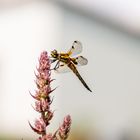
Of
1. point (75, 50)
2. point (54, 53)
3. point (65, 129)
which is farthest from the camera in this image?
point (75, 50)

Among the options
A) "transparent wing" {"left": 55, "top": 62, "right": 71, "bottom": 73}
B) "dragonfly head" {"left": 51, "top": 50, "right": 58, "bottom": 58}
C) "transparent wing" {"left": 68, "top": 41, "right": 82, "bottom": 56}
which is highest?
"transparent wing" {"left": 68, "top": 41, "right": 82, "bottom": 56}

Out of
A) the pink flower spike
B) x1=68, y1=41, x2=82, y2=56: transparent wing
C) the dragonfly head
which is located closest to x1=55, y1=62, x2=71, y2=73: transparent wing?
the dragonfly head

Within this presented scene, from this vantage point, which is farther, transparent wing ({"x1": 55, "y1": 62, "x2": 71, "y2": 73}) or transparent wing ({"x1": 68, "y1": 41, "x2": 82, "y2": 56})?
transparent wing ({"x1": 68, "y1": 41, "x2": 82, "y2": 56})

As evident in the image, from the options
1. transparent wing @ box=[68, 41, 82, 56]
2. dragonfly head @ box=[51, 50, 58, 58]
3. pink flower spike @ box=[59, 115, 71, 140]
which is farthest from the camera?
transparent wing @ box=[68, 41, 82, 56]

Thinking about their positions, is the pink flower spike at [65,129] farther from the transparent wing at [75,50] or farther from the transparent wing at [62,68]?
the transparent wing at [75,50]

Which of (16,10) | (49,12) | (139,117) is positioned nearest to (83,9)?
(49,12)

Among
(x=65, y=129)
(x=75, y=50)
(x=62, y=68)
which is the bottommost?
(x=65, y=129)

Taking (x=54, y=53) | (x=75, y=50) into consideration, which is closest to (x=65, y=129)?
(x=54, y=53)

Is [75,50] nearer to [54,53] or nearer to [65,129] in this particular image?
[54,53]

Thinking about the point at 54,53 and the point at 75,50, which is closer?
the point at 54,53

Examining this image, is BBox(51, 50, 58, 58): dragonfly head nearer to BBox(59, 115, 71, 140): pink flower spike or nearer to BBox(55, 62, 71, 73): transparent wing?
BBox(55, 62, 71, 73): transparent wing

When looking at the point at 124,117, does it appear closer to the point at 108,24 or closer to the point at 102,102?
the point at 102,102
